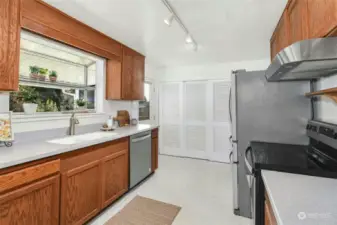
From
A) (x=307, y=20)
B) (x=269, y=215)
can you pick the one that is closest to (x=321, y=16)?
(x=307, y=20)

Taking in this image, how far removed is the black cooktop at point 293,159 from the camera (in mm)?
1165

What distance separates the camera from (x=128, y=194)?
2535mm

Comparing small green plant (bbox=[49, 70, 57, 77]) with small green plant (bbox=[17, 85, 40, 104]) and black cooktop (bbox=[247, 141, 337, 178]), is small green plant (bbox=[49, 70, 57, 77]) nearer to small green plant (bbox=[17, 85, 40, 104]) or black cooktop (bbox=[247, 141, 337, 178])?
small green plant (bbox=[17, 85, 40, 104])

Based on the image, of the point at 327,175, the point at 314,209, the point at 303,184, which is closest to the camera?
the point at 314,209

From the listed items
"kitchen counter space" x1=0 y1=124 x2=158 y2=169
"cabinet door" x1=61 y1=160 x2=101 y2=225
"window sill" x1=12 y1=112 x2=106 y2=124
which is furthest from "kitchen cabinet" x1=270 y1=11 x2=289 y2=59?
"window sill" x1=12 y1=112 x2=106 y2=124

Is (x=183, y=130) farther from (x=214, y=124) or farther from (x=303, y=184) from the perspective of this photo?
(x=303, y=184)

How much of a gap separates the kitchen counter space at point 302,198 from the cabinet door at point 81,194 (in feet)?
5.34

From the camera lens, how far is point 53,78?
2318 millimetres

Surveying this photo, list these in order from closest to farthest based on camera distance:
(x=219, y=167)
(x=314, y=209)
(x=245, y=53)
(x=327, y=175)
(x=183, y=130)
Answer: (x=314, y=209), (x=327, y=175), (x=245, y=53), (x=219, y=167), (x=183, y=130)

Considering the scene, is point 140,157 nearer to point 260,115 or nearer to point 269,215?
point 260,115

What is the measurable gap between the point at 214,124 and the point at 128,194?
2.45m

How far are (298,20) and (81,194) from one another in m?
2.53

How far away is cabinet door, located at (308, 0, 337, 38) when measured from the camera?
946 mm

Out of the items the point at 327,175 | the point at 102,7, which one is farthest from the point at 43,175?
the point at 327,175
